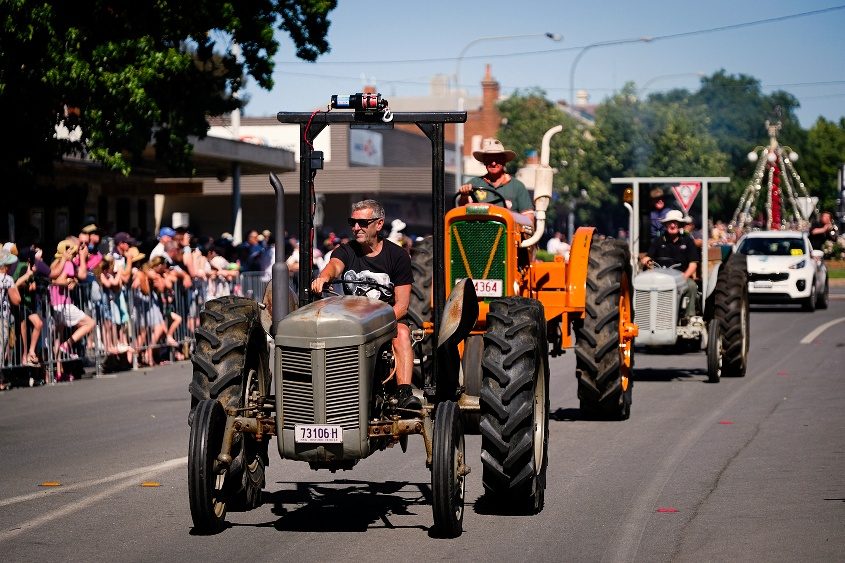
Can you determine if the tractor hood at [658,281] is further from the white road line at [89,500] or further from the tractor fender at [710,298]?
the white road line at [89,500]

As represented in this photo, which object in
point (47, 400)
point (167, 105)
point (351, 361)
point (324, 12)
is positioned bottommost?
point (47, 400)

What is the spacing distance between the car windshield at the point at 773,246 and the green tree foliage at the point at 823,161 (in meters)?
91.8

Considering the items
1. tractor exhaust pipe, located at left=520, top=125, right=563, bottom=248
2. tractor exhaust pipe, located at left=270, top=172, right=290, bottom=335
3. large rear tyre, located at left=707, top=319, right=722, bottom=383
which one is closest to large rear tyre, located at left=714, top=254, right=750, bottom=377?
large rear tyre, located at left=707, top=319, right=722, bottom=383

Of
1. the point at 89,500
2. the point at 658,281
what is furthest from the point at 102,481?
the point at 658,281

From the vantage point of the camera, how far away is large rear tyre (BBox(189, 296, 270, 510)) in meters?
8.78

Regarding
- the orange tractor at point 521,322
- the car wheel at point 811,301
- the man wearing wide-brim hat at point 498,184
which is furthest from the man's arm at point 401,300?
the car wheel at point 811,301

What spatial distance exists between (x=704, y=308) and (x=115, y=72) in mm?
9142

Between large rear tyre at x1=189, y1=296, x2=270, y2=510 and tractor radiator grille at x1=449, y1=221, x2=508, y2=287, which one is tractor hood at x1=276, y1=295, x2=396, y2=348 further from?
tractor radiator grille at x1=449, y1=221, x2=508, y2=287

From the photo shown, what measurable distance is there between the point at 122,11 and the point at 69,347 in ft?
18.5

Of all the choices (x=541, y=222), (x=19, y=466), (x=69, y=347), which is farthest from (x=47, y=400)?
(x=541, y=222)

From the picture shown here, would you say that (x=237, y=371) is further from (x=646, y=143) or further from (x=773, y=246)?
(x=646, y=143)

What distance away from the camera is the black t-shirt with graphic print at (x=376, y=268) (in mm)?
9141

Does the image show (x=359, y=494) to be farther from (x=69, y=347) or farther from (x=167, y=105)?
(x=167, y=105)

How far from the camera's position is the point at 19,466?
38.0 ft
